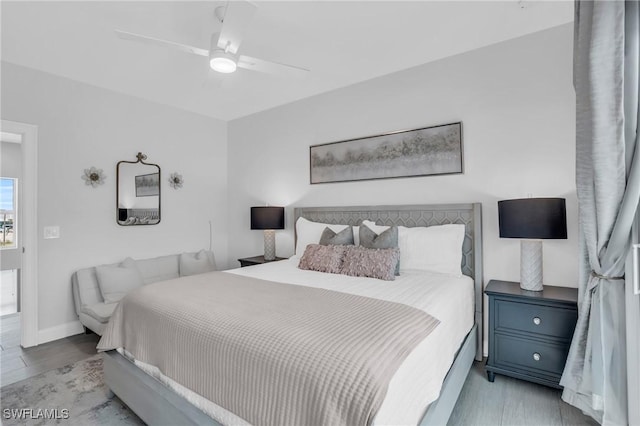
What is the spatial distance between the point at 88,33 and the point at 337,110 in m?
2.36

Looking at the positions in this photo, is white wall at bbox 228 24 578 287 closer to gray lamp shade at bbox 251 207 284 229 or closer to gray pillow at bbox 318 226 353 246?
gray lamp shade at bbox 251 207 284 229

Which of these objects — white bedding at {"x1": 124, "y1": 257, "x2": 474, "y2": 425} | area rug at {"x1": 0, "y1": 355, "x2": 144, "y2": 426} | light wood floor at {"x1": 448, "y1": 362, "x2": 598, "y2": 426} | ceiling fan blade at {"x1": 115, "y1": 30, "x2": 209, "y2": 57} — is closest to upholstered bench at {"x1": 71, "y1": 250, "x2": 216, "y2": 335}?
A: area rug at {"x1": 0, "y1": 355, "x2": 144, "y2": 426}

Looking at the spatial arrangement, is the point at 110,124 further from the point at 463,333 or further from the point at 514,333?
the point at 514,333

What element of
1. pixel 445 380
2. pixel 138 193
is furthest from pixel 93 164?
pixel 445 380

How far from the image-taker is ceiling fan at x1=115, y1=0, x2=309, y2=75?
5.77 feet

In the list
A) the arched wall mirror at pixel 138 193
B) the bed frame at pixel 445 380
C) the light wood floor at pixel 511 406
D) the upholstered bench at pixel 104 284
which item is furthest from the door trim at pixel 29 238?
the light wood floor at pixel 511 406

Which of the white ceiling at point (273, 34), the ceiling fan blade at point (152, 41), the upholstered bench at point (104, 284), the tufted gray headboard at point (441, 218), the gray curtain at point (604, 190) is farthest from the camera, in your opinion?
the upholstered bench at point (104, 284)

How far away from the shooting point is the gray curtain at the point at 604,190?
4.69ft

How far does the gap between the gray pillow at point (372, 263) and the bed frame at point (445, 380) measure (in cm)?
64

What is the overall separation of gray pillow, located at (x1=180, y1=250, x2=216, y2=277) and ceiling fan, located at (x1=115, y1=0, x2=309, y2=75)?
272 cm

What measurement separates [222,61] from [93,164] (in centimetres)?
239

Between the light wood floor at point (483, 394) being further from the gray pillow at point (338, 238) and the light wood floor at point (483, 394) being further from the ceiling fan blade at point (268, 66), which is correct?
the ceiling fan blade at point (268, 66)

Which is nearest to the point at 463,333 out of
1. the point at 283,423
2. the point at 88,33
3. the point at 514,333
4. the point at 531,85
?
the point at 514,333

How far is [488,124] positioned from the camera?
2.67 metres
